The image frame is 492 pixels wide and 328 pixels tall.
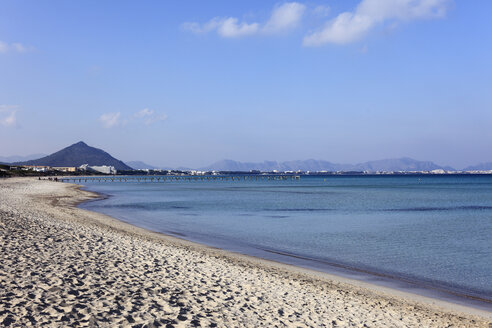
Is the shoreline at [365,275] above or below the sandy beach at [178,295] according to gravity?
below

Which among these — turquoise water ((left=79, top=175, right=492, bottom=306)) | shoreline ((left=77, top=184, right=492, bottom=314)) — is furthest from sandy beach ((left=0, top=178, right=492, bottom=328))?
turquoise water ((left=79, top=175, right=492, bottom=306))

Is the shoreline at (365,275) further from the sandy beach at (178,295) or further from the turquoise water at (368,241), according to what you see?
the sandy beach at (178,295)

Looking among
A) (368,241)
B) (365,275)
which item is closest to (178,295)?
(365,275)

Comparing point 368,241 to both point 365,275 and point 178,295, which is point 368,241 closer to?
point 365,275

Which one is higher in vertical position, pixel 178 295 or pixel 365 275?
pixel 178 295

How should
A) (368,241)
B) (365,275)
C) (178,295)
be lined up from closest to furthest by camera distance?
1. (178,295)
2. (365,275)
3. (368,241)

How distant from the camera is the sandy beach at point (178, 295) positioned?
7.38 m

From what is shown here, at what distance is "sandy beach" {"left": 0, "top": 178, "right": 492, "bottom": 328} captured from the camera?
7379 mm

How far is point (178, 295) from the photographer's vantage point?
29.6 ft

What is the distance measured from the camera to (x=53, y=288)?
8.45 meters

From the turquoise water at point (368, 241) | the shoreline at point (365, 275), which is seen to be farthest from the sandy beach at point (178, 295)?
the turquoise water at point (368, 241)

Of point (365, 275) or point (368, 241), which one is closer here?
point (365, 275)

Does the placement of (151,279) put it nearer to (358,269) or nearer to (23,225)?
(358,269)

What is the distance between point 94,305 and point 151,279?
2654mm
